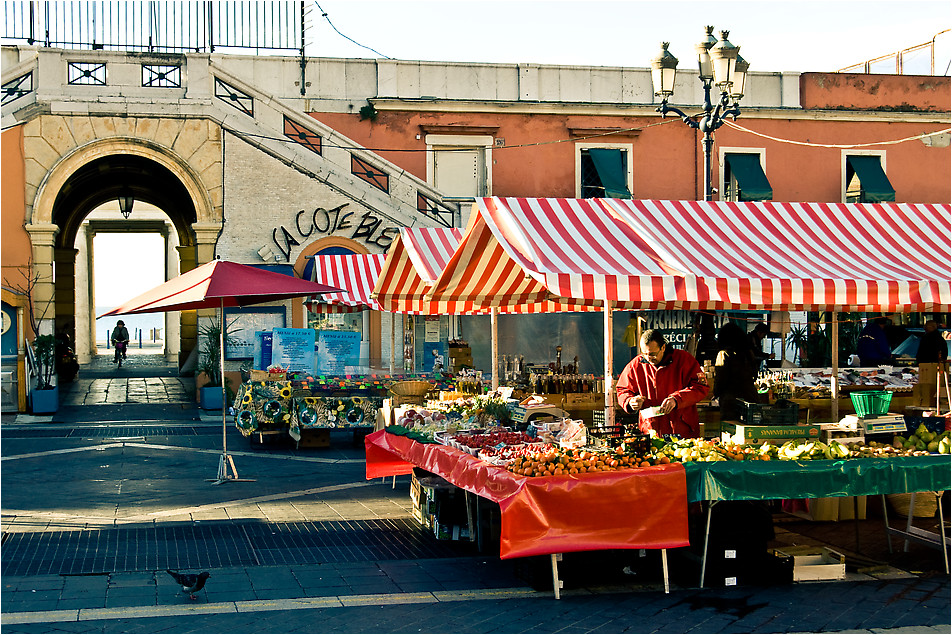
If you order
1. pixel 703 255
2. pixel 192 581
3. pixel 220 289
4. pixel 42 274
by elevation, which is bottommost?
pixel 192 581

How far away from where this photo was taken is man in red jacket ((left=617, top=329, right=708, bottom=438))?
9023 mm

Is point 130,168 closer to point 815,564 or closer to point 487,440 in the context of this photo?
point 487,440

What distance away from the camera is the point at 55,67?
65.6 ft

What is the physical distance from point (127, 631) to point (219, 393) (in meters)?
13.9

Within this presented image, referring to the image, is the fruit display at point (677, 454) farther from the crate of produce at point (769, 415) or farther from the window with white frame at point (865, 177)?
the window with white frame at point (865, 177)

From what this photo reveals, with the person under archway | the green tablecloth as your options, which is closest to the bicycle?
the person under archway

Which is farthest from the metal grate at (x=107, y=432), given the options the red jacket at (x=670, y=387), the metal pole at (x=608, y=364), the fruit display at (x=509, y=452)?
the fruit display at (x=509, y=452)

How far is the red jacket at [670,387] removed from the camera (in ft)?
29.8

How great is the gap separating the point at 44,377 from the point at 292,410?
6.40 metres

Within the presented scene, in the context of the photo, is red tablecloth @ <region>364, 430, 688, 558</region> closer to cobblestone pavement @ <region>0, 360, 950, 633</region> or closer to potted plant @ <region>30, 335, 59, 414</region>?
cobblestone pavement @ <region>0, 360, 950, 633</region>

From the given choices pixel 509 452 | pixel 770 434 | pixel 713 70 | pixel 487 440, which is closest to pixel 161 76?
pixel 713 70

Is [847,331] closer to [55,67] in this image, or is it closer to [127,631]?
[55,67]

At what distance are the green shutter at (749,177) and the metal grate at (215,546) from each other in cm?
1711

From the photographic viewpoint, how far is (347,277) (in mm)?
18234
